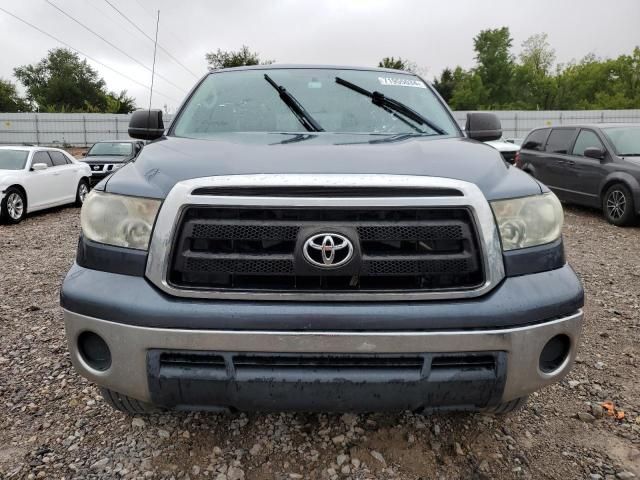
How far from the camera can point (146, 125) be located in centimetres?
349

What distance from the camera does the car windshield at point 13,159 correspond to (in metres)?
9.79

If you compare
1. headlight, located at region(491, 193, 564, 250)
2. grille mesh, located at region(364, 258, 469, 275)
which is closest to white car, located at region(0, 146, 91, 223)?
grille mesh, located at region(364, 258, 469, 275)

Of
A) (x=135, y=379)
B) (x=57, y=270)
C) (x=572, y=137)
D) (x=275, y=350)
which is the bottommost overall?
(x=57, y=270)

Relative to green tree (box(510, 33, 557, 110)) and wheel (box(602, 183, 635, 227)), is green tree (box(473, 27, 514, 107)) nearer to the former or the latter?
green tree (box(510, 33, 557, 110))

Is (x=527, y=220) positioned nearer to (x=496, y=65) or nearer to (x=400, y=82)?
(x=400, y=82)

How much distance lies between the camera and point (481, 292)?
6.33 ft

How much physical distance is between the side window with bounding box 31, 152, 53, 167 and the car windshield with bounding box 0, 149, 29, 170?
0.16 metres

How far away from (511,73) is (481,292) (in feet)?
238

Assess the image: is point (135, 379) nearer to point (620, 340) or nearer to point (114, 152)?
point (620, 340)

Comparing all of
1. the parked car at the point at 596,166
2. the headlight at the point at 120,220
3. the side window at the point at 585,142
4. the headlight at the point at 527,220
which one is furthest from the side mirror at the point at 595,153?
the headlight at the point at 120,220

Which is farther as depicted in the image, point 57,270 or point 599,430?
point 57,270

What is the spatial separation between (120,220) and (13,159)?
955 cm

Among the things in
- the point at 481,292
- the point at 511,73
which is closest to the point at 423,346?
the point at 481,292

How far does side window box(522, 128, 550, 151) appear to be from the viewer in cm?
1065
